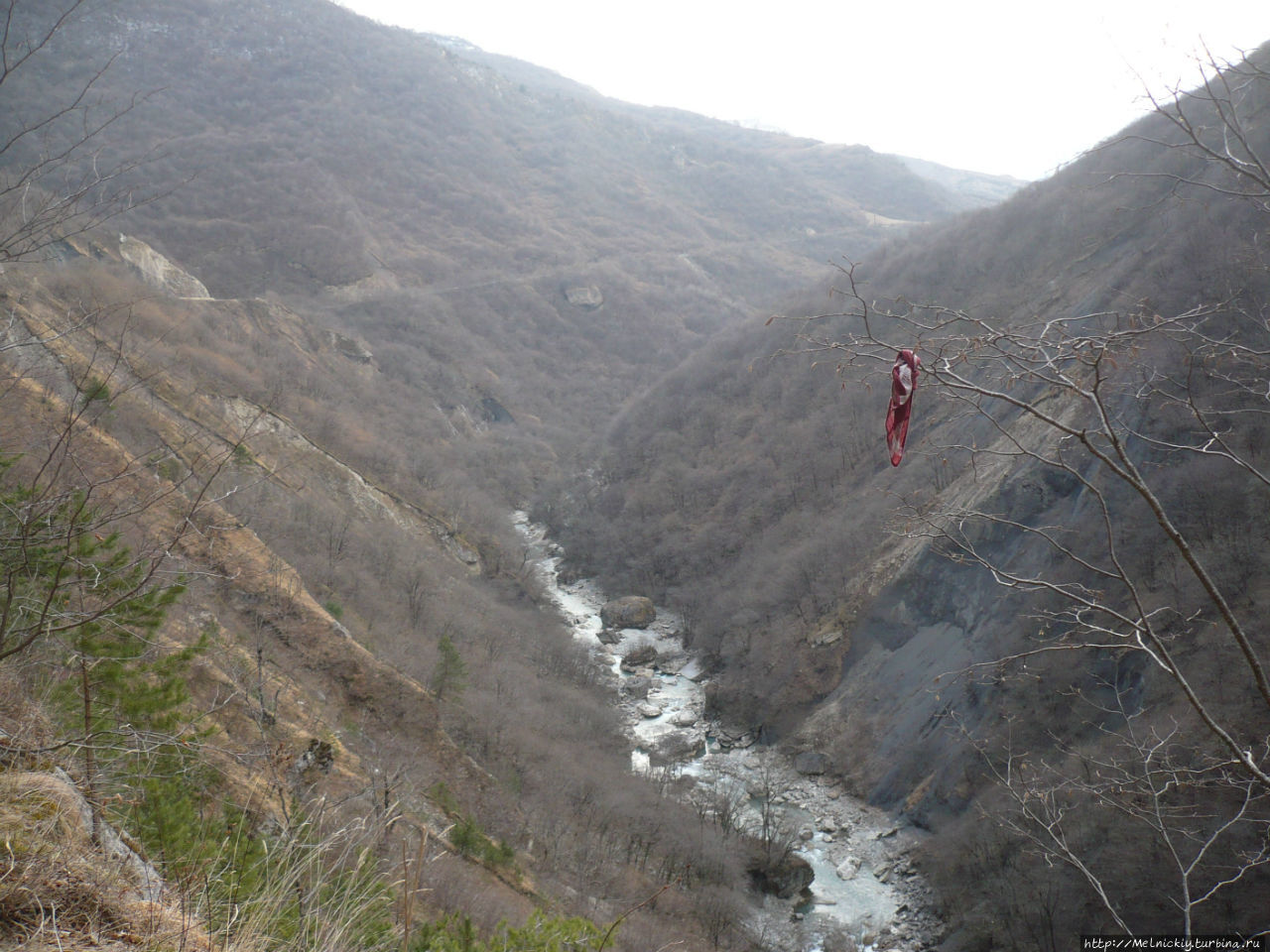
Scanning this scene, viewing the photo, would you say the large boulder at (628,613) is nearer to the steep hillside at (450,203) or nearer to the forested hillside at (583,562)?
the forested hillside at (583,562)

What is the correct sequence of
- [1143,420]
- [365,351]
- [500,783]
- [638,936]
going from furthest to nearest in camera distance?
[365,351], [1143,420], [500,783], [638,936]

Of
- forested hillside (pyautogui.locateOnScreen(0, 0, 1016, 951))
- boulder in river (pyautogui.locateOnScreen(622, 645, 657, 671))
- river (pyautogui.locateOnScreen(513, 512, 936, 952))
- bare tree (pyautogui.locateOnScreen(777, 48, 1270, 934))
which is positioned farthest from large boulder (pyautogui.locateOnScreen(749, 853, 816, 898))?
boulder in river (pyautogui.locateOnScreen(622, 645, 657, 671))

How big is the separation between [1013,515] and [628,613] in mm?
17289

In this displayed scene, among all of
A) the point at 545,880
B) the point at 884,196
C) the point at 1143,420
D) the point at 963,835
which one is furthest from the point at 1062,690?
the point at 884,196

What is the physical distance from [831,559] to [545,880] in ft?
60.3

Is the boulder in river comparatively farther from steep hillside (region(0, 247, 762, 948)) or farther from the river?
steep hillside (region(0, 247, 762, 948))

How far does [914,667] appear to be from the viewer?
2328 centimetres

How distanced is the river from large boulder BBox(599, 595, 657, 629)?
0.43 meters

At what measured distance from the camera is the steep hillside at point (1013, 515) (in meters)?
4.05

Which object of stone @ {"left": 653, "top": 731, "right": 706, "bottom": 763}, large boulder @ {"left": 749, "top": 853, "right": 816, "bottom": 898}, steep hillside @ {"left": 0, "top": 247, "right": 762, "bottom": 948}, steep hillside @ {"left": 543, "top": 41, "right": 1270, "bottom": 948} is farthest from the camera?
stone @ {"left": 653, "top": 731, "right": 706, "bottom": 763}

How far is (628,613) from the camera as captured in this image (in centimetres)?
3353

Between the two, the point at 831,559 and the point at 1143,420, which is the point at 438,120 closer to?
the point at 831,559

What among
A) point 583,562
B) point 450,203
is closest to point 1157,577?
point 583,562

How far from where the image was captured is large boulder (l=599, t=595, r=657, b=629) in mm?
33281
